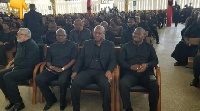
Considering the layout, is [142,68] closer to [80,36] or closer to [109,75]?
[109,75]

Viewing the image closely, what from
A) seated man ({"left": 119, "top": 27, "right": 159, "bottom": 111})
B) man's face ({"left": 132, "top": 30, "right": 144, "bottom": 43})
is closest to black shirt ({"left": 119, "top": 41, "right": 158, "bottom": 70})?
seated man ({"left": 119, "top": 27, "right": 159, "bottom": 111})

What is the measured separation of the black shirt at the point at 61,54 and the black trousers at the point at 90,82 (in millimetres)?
529

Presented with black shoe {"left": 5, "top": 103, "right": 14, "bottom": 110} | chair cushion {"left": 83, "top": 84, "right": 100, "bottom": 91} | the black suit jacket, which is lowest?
black shoe {"left": 5, "top": 103, "right": 14, "bottom": 110}

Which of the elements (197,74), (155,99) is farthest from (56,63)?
(197,74)

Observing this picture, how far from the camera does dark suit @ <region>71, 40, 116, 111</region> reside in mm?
2971

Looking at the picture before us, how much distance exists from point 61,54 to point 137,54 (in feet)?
4.51

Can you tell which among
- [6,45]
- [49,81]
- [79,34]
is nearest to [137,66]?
[49,81]

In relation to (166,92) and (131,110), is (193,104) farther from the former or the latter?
(131,110)

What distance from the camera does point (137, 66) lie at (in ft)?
10.5

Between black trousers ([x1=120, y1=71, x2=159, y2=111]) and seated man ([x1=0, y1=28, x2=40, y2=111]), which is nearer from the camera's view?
black trousers ([x1=120, y1=71, x2=159, y2=111])

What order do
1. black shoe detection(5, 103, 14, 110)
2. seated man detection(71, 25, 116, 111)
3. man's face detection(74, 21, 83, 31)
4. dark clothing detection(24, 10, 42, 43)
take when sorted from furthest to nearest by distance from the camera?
dark clothing detection(24, 10, 42, 43) < man's face detection(74, 21, 83, 31) < black shoe detection(5, 103, 14, 110) < seated man detection(71, 25, 116, 111)

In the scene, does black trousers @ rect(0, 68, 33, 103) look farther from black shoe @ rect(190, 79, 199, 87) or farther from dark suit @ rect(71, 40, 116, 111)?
black shoe @ rect(190, 79, 199, 87)

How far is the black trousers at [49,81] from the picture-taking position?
329 centimetres

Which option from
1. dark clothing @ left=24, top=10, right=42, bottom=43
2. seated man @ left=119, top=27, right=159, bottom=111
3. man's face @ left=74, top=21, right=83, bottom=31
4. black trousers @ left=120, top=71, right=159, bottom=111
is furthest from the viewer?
dark clothing @ left=24, top=10, right=42, bottom=43
